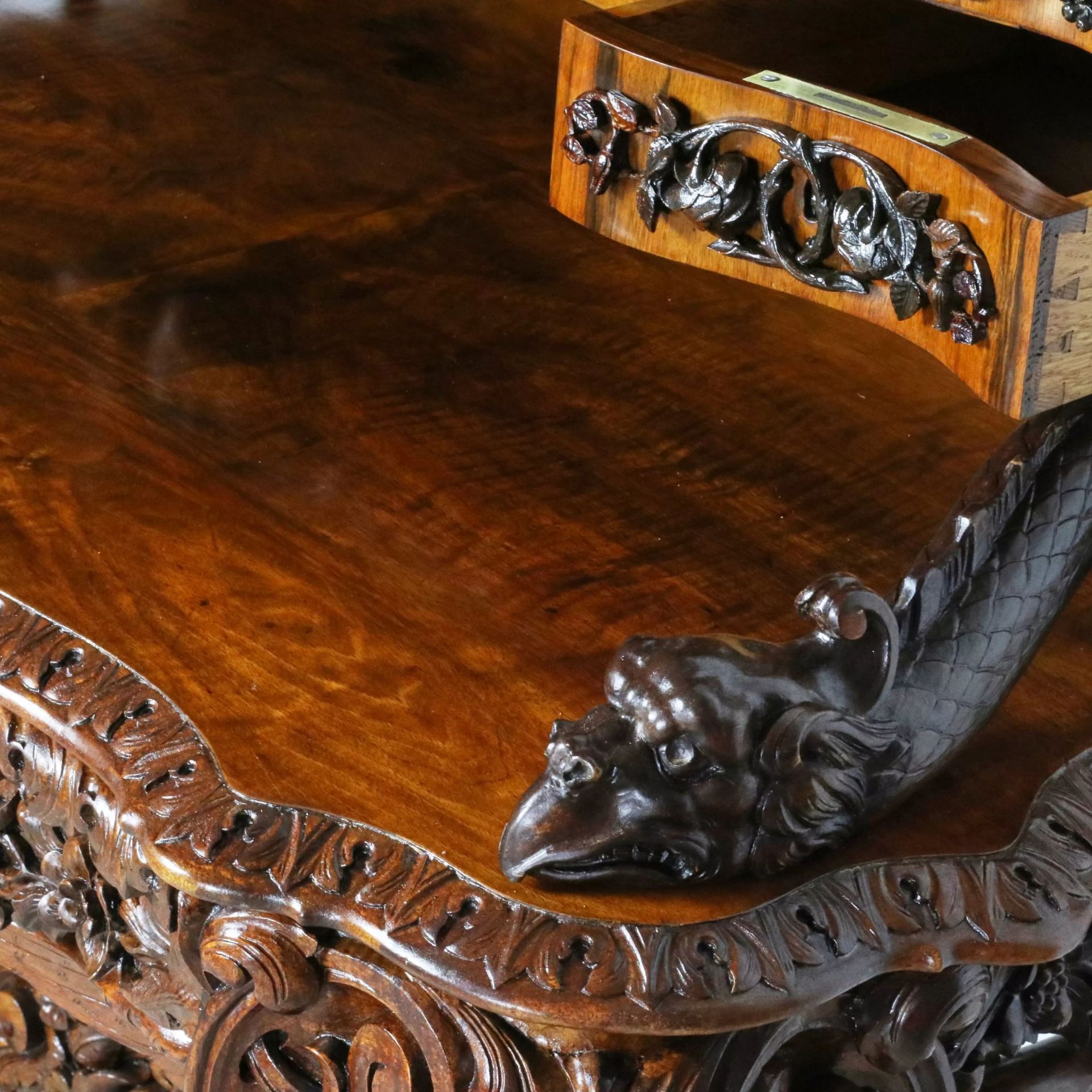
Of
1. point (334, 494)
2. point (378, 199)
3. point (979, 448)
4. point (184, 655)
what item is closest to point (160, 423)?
point (334, 494)

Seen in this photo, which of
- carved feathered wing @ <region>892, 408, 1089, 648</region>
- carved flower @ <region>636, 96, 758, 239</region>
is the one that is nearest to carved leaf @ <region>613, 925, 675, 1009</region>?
carved feathered wing @ <region>892, 408, 1089, 648</region>

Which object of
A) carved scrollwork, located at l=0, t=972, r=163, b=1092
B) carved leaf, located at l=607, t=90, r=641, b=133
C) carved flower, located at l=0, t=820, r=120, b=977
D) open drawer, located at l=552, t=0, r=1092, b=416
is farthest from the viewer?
carved scrollwork, located at l=0, t=972, r=163, b=1092

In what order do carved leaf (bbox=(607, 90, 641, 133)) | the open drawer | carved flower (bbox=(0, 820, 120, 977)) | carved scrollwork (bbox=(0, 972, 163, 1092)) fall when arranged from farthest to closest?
carved scrollwork (bbox=(0, 972, 163, 1092)) → carved flower (bbox=(0, 820, 120, 977)) → carved leaf (bbox=(607, 90, 641, 133)) → the open drawer

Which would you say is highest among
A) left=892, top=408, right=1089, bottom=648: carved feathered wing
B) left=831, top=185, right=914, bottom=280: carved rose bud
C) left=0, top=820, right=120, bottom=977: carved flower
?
left=831, top=185, right=914, bottom=280: carved rose bud

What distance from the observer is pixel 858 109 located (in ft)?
2.22

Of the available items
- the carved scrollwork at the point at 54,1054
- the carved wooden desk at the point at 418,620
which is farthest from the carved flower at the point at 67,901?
the carved scrollwork at the point at 54,1054

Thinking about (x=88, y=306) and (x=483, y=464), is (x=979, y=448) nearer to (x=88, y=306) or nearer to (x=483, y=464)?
(x=483, y=464)

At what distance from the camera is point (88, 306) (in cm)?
113

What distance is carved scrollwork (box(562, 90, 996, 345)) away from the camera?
0.65 metres

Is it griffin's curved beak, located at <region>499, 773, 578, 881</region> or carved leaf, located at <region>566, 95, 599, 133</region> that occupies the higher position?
carved leaf, located at <region>566, 95, 599, 133</region>

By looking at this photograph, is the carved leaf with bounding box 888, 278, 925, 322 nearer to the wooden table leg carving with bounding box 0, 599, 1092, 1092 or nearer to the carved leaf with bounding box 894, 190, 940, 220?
the carved leaf with bounding box 894, 190, 940, 220

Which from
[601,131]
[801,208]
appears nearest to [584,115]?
[601,131]

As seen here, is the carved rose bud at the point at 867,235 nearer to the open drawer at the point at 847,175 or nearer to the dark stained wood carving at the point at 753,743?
the open drawer at the point at 847,175

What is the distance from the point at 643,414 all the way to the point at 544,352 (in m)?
0.10
